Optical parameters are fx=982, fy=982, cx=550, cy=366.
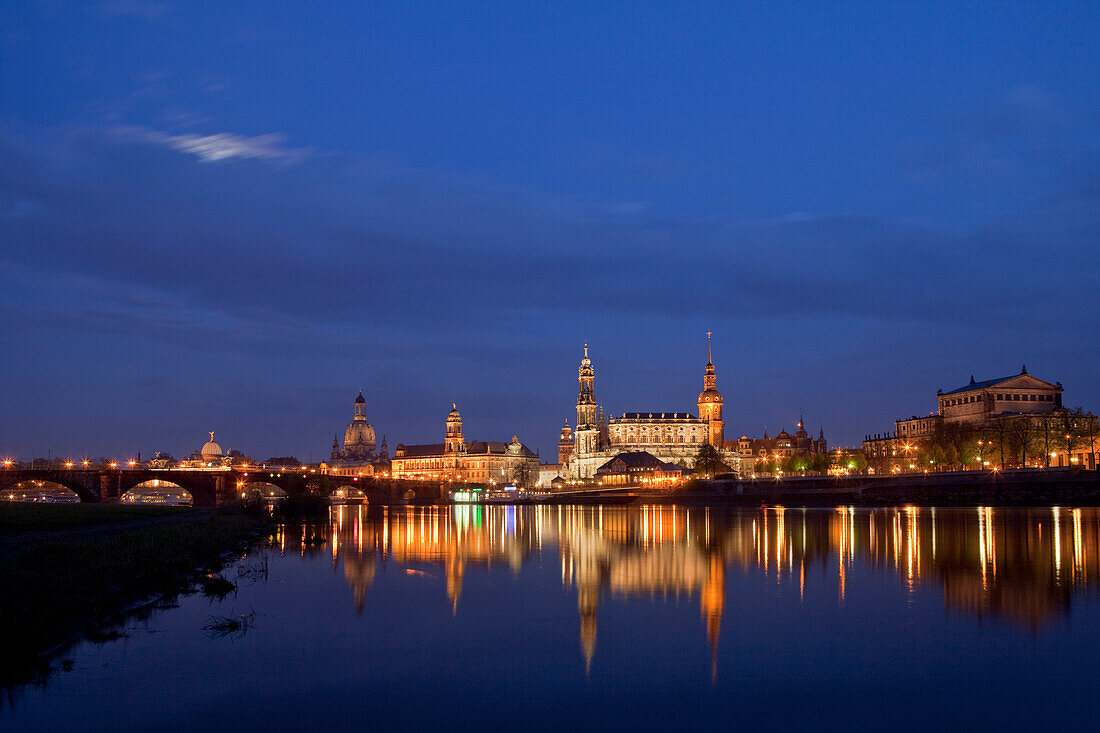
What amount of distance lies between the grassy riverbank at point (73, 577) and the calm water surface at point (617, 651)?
3.26 feet

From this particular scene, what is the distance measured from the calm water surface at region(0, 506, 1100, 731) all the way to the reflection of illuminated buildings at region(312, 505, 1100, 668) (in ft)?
0.84

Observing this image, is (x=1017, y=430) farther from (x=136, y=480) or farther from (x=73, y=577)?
(x=73, y=577)

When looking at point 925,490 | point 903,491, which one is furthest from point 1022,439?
point 925,490

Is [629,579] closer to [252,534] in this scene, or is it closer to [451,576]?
[451,576]

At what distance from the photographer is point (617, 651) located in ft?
73.7

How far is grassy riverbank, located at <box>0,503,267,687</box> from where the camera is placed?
19.9 meters

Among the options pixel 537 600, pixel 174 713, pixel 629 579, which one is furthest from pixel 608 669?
pixel 629 579

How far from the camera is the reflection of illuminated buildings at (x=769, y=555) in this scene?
1225 inches

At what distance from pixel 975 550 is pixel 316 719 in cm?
3728

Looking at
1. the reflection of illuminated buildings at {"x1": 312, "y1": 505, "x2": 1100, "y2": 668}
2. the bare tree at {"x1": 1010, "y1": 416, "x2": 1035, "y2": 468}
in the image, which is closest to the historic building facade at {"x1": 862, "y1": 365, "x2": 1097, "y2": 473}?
the bare tree at {"x1": 1010, "y1": 416, "x2": 1035, "y2": 468}

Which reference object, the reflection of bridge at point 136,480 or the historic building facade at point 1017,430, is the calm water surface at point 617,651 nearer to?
the reflection of bridge at point 136,480

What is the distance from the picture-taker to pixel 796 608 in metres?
28.8

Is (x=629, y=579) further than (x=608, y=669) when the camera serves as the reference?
Yes

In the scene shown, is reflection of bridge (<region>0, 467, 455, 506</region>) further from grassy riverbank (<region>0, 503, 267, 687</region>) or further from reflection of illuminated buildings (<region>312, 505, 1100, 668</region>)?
grassy riverbank (<region>0, 503, 267, 687</region>)
